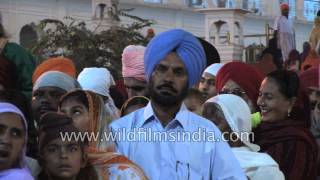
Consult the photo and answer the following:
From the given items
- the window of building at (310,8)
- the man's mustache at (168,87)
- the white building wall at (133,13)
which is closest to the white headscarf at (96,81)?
the man's mustache at (168,87)

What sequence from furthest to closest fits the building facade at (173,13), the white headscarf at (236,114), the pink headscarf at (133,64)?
the building facade at (173,13), the pink headscarf at (133,64), the white headscarf at (236,114)

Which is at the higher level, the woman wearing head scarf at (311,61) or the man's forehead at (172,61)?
the man's forehead at (172,61)

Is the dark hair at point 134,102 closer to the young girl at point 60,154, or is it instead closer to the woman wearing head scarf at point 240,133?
the woman wearing head scarf at point 240,133

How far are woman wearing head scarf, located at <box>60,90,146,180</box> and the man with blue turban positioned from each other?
55 millimetres

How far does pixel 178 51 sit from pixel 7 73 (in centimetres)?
185

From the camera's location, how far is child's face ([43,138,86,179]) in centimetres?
353

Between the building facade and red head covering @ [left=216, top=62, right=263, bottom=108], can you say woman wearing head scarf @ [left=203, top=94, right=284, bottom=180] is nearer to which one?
red head covering @ [left=216, top=62, right=263, bottom=108]

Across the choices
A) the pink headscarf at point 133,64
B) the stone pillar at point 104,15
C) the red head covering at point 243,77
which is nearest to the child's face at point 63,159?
the red head covering at point 243,77

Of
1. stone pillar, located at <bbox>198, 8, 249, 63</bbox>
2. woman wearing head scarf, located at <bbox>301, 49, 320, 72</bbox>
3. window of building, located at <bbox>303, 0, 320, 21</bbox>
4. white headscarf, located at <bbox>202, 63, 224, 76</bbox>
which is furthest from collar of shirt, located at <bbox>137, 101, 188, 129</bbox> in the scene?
window of building, located at <bbox>303, 0, 320, 21</bbox>

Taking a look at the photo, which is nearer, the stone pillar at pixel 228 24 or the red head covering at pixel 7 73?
the red head covering at pixel 7 73

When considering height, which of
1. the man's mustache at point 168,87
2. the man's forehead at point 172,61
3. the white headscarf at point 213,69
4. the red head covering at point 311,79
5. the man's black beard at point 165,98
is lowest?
the red head covering at point 311,79

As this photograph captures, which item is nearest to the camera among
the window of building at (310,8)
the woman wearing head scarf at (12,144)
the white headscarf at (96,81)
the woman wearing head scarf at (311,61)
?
the woman wearing head scarf at (12,144)

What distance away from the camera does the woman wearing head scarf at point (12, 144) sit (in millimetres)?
3360

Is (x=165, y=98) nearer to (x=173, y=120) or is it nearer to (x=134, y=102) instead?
(x=173, y=120)
